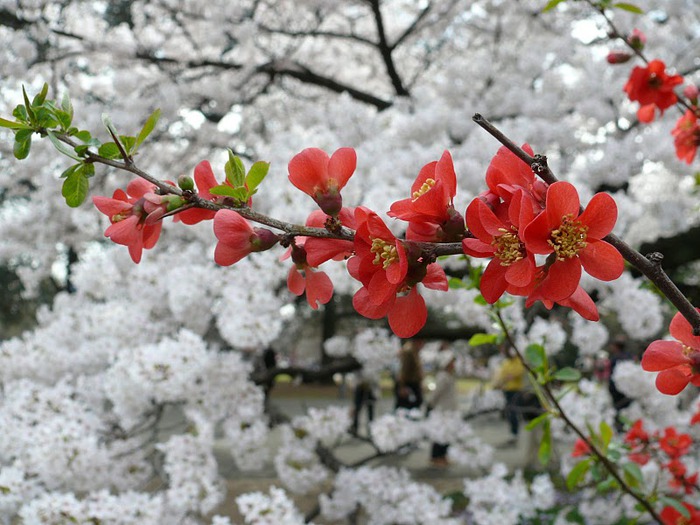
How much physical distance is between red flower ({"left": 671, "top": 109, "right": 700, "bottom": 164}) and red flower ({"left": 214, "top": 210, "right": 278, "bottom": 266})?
1.19 metres

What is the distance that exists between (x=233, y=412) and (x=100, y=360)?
0.79m

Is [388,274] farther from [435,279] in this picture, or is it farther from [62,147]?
[62,147]

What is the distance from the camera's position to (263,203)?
3795 millimetres

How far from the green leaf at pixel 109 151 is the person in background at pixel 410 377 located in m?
5.69

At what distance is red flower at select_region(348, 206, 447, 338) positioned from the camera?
23.8 inches

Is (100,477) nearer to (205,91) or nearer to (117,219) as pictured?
(117,219)

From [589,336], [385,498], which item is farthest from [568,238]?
[589,336]

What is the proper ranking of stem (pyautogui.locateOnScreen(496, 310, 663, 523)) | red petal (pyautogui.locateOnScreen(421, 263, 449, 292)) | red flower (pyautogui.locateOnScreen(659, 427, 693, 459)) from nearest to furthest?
red petal (pyautogui.locateOnScreen(421, 263, 449, 292))
stem (pyautogui.locateOnScreen(496, 310, 663, 523))
red flower (pyautogui.locateOnScreen(659, 427, 693, 459))

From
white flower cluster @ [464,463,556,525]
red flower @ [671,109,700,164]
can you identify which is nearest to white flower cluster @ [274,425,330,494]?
white flower cluster @ [464,463,556,525]

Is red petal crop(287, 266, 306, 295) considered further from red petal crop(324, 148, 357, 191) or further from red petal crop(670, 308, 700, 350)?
red petal crop(670, 308, 700, 350)

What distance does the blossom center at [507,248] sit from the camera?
1.95 feet

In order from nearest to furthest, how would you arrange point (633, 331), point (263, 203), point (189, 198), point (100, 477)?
point (189, 198) → point (100, 477) → point (633, 331) → point (263, 203)

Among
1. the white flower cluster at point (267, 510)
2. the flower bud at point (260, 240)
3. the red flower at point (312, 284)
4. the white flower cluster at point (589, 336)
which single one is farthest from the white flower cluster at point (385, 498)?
the flower bud at point (260, 240)

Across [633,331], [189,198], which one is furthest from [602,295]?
[189,198]
